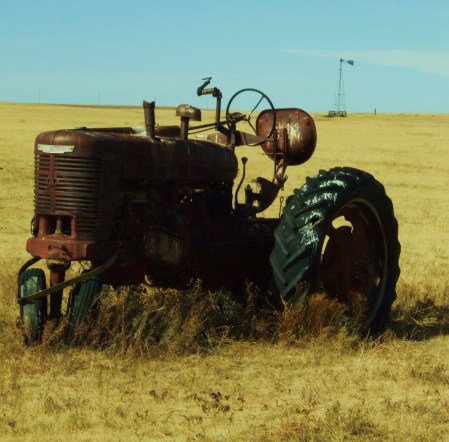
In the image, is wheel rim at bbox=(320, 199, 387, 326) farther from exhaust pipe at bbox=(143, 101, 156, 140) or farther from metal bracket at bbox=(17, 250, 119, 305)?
metal bracket at bbox=(17, 250, 119, 305)

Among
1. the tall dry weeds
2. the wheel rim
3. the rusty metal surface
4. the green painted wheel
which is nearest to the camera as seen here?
the green painted wheel

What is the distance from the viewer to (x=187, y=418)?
527 centimetres

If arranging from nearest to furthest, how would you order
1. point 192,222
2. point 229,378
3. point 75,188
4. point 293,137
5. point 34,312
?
point 229,378, point 75,188, point 34,312, point 192,222, point 293,137

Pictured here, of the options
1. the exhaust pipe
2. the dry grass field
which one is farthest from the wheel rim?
the exhaust pipe

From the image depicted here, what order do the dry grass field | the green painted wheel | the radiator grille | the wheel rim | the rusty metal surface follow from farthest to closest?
1. the rusty metal surface
2. the wheel rim
3. the green painted wheel
4. the radiator grille
5. the dry grass field

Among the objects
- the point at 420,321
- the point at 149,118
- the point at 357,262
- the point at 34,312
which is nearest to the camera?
the point at 34,312

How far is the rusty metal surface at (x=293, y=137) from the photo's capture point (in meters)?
8.45

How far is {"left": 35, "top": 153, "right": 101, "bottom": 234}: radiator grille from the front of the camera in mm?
6402

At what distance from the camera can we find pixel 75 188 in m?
6.41

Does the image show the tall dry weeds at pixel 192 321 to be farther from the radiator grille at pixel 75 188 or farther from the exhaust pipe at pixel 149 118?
the exhaust pipe at pixel 149 118

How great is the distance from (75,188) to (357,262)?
2668mm

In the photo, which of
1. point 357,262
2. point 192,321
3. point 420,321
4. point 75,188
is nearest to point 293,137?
point 357,262

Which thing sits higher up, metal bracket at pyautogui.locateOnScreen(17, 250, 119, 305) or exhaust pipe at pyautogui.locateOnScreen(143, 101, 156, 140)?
exhaust pipe at pyautogui.locateOnScreen(143, 101, 156, 140)

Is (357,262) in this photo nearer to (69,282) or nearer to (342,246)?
(342,246)
